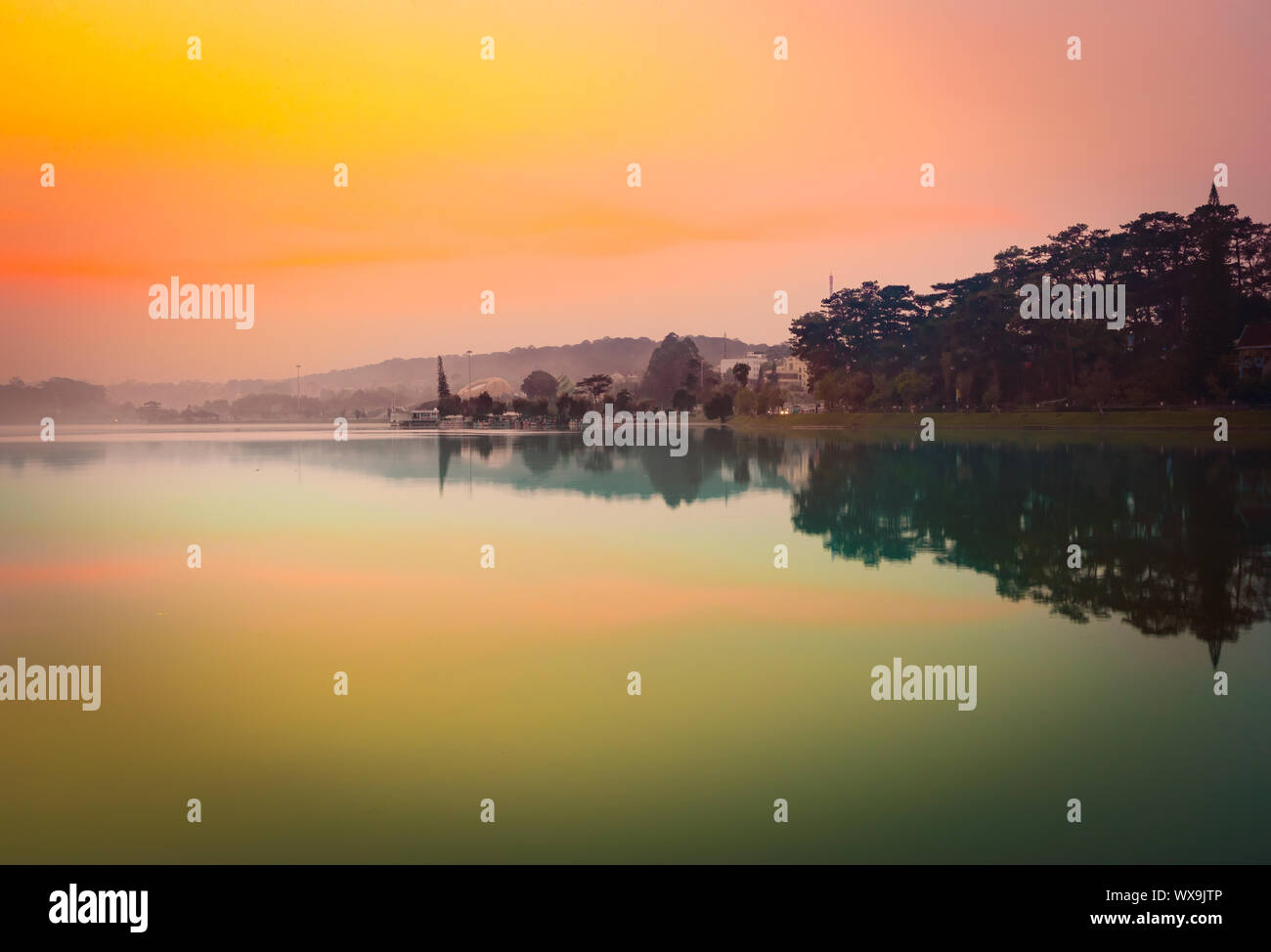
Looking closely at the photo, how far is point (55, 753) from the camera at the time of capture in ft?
30.0

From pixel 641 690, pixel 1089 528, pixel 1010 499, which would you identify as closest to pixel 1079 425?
pixel 1010 499

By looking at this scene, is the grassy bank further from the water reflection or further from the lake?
the lake

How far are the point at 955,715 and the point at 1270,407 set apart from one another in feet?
214

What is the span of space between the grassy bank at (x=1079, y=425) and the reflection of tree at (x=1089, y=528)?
62.8 ft

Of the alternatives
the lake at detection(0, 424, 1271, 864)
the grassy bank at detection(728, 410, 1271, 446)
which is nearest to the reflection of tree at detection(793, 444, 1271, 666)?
the lake at detection(0, 424, 1271, 864)

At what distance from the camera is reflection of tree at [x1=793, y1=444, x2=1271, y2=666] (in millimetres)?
14938

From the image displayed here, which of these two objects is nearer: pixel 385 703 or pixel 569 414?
pixel 385 703

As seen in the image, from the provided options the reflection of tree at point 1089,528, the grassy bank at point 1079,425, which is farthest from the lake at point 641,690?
the grassy bank at point 1079,425

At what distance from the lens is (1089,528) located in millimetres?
22516

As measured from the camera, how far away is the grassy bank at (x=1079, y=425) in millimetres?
59844

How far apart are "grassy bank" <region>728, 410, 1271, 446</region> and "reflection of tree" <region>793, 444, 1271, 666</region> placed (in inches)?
753

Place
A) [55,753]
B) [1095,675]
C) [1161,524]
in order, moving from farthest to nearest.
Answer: [1161,524]
[1095,675]
[55,753]
